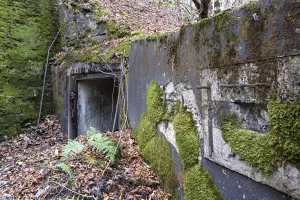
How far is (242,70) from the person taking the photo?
1.87 meters

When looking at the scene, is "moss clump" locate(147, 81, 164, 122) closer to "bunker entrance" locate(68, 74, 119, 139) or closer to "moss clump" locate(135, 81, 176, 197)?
"moss clump" locate(135, 81, 176, 197)

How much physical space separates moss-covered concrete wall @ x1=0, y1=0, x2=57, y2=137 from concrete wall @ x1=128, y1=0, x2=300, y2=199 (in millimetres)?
5169

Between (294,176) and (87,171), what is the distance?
252cm

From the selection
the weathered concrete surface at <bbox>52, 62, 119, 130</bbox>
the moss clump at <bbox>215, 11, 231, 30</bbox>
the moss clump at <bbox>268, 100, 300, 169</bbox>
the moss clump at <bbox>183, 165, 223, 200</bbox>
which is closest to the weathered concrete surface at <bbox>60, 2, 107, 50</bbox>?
the weathered concrete surface at <bbox>52, 62, 119, 130</bbox>

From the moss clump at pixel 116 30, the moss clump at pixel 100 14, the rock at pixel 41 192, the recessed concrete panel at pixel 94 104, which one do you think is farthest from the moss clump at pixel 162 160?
the moss clump at pixel 100 14

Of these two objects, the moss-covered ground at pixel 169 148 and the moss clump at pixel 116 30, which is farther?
the moss clump at pixel 116 30

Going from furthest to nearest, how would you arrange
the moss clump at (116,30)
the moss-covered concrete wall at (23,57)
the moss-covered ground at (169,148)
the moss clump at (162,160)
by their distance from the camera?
the moss-covered concrete wall at (23,57)
the moss clump at (116,30)
the moss clump at (162,160)
the moss-covered ground at (169,148)

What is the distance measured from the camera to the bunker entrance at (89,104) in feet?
19.5

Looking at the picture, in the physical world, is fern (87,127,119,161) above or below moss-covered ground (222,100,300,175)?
below

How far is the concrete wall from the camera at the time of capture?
60.2 inches

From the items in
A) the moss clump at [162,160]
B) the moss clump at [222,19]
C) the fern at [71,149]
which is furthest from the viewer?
the fern at [71,149]

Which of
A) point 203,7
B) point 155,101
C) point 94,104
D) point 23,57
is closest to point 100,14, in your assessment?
point 94,104

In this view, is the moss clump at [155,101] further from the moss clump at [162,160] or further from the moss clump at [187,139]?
the moss clump at [187,139]

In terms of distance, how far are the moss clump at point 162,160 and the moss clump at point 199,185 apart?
33 cm
